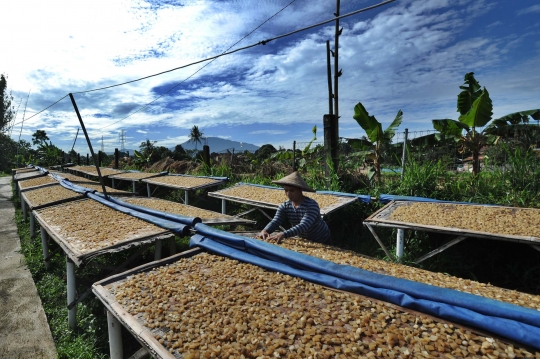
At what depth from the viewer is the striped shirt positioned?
2934mm

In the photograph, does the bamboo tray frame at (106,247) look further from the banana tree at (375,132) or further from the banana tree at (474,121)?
the banana tree at (474,121)

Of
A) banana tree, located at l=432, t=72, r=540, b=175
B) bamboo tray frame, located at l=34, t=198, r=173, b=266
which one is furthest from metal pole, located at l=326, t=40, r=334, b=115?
Answer: bamboo tray frame, located at l=34, t=198, r=173, b=266

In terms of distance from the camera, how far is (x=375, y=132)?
5.95 metres

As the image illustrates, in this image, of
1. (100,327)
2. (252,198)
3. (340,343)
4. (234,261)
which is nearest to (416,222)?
(234,261)

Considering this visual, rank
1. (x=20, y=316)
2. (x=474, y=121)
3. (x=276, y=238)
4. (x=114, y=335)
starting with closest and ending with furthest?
(x=114, y=335), (x=276, y=238), (x=20, y=316), (x=474, y=121)

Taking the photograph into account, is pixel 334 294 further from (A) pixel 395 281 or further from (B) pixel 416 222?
(B) pixel 416 222

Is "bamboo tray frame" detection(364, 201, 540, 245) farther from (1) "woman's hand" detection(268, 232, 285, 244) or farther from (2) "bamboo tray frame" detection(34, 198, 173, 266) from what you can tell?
(2) "bamboo tray frame" detection(34, 198, 173, 266)

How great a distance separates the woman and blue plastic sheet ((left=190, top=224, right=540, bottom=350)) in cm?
51

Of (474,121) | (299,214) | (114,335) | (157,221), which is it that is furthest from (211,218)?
(474,121)

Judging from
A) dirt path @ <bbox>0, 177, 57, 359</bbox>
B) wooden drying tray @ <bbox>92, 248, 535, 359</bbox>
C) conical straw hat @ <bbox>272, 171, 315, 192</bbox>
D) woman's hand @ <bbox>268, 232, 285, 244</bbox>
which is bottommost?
dirt path @ <bbox>0, 177, 57, 359</bbox>

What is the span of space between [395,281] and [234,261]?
1.19m

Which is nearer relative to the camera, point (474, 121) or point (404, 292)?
point (404, 292)

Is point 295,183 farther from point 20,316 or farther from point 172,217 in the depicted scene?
point 20,316

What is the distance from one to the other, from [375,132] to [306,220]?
12.3 feet
